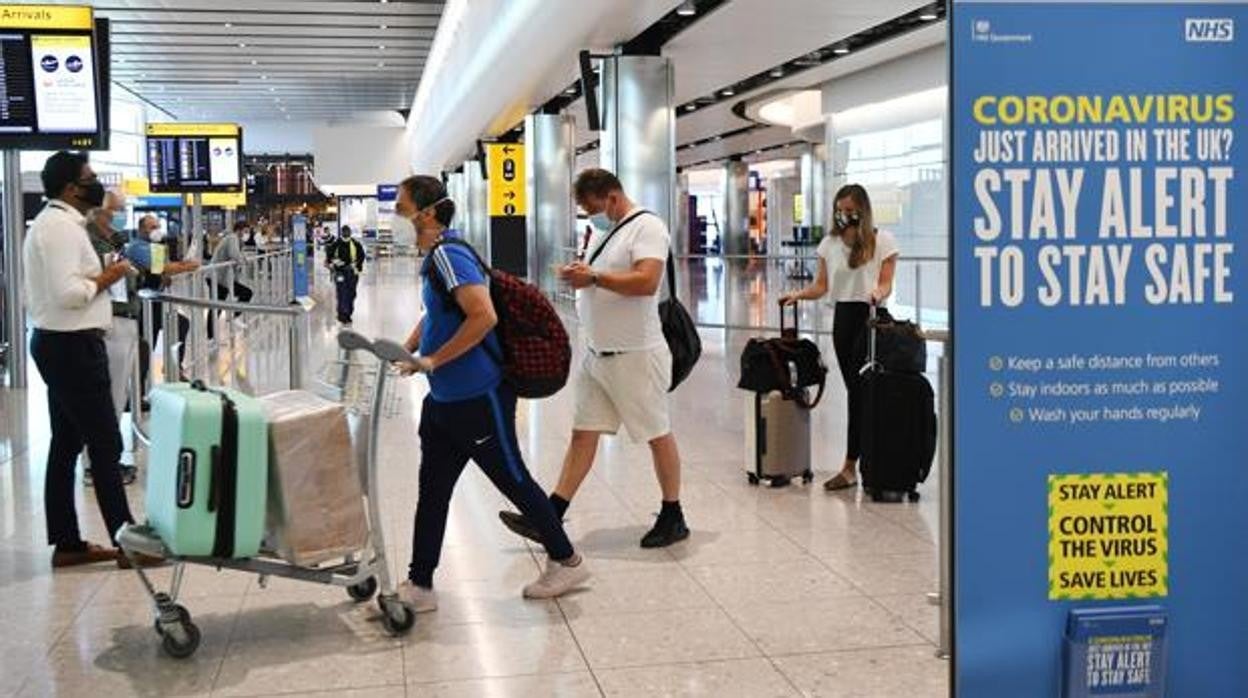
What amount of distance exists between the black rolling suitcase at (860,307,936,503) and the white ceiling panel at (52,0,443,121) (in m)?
17.7

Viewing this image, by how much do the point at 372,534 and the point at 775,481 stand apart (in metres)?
2.95

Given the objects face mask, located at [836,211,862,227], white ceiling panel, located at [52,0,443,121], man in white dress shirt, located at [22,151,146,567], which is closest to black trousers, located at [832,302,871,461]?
face mask, located at [836,211,862,227]

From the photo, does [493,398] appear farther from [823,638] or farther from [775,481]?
[775,481]

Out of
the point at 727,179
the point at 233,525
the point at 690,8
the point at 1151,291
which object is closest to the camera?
the point at 1151,291

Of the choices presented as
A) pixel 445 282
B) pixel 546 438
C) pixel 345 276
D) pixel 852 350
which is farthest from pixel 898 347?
pixel 345 276

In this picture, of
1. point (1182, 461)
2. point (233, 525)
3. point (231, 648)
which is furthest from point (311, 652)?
point (1182, 461)

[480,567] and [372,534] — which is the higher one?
[372,534]

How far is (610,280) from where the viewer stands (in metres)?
5.14

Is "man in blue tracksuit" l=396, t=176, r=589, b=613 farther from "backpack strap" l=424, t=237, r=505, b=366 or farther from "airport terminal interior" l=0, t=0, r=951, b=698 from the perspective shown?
"airport terminal interior" l=0, t=0, r=951, b=698

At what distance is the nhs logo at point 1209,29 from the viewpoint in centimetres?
255

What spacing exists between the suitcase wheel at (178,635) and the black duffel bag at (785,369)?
3.31m

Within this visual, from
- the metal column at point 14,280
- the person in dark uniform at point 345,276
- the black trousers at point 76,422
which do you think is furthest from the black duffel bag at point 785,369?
the person in dark uniform at point 345,276

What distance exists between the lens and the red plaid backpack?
4613 millimetres

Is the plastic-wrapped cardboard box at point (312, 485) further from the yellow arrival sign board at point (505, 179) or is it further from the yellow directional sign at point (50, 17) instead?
the yellow arrival sign board at point (505, 179)
